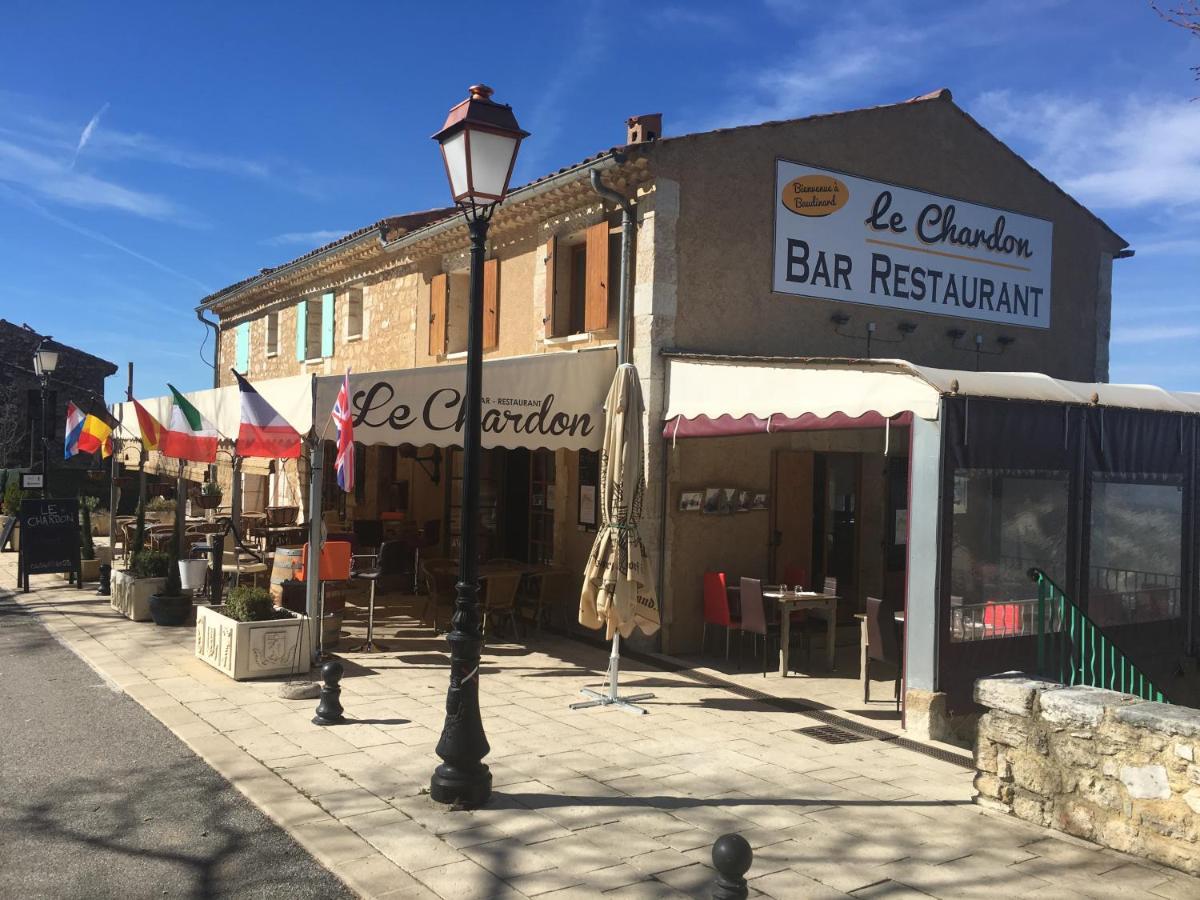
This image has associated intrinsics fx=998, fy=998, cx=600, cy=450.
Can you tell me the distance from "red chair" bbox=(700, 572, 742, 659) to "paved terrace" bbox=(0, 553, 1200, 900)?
971 millimetres

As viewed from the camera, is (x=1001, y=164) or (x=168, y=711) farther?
(x=1001, y=164)

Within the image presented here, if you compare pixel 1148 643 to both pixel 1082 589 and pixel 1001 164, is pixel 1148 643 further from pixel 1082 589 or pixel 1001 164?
pixel 1001 164

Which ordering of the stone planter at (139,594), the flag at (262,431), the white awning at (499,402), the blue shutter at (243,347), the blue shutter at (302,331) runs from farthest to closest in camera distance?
the blue shutter at (243,347), the blue shutter at (302,331), the stone planter at (139,594), the white awning at (499,402), the flag at (262,431)

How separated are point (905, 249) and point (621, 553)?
577cm

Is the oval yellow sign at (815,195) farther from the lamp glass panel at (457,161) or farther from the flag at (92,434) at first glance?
the flag at (92,434)

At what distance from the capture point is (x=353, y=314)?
15.9 meters

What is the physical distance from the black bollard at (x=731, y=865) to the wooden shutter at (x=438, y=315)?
10.5 meters

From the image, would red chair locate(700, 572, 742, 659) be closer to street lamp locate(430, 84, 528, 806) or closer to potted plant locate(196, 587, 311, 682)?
potted plant locate(196, 587, 311, 682)

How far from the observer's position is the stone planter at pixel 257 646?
8086mm

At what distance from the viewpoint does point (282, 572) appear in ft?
31.6

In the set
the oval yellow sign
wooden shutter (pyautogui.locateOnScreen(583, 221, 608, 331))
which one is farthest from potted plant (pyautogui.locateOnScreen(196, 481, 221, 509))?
the oval yellow sign

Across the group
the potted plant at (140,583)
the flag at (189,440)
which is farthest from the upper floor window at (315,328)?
the flag at (189,440)

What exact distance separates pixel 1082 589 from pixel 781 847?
4.69 m

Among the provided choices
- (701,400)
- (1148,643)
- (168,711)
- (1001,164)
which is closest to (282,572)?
(168,711)
